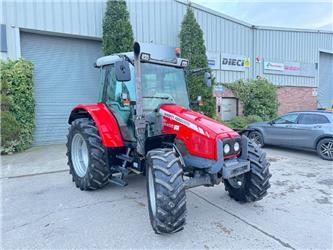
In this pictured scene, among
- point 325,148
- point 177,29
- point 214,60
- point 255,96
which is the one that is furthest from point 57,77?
point 255,96

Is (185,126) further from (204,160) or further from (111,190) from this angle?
(111,190)

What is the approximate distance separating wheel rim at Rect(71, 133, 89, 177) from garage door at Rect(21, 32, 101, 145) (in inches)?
208

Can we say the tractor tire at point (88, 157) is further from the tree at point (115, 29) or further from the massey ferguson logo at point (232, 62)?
the massey ferguson logo at point (232, 62)

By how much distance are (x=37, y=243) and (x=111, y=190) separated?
5.80 feet

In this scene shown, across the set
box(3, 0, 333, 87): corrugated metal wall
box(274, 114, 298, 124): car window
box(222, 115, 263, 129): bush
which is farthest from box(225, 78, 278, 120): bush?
box(274, 114, 298, 124): car window

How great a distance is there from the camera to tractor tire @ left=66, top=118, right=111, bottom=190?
420 cm

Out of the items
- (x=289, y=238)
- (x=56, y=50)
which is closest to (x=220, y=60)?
(x=56, y=50)

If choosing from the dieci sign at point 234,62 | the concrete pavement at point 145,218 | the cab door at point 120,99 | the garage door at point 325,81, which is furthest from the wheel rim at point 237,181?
the garage door at point 325,81

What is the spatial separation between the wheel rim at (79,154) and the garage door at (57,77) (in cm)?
529

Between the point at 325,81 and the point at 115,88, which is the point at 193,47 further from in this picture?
the point at 325,81

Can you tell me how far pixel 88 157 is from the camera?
431 cm

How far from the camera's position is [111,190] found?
4602 mm

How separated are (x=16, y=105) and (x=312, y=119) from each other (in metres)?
9.36

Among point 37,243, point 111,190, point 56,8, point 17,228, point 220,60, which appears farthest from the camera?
point 220,60
